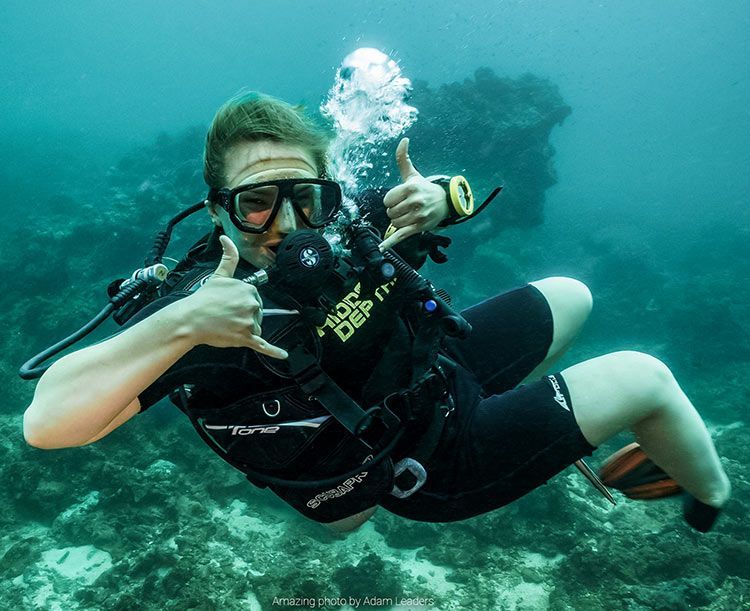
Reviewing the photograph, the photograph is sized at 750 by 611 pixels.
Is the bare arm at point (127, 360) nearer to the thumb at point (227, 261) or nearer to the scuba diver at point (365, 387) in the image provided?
the thumb at point (227, 261)

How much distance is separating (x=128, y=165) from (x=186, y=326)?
30.7 metres

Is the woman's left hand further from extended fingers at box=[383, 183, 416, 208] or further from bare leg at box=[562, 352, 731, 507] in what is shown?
bare leg at box=[562, 352, 731, 507]

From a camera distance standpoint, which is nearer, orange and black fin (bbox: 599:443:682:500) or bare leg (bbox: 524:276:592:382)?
orange and black fin (bbox: 599:443:682:500)

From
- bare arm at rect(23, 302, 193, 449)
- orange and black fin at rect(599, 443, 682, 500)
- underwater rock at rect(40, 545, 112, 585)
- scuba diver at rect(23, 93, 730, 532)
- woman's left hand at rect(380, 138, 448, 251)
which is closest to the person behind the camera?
bare arm at rect(23, 302, 193, 449)

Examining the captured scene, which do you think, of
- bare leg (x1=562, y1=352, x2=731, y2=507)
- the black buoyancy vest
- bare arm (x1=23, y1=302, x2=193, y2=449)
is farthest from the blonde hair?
bare leg (x1=562, y1=352, x2=731, y2=507)

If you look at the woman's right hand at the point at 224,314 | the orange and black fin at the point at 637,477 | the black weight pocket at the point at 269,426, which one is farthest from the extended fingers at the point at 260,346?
the orange and black fin at the point at 637,477

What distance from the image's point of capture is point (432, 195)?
2.24 meters

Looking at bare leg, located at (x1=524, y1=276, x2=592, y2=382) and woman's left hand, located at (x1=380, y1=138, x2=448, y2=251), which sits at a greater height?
woman's left hand, located at (x1=380, y1=138, x2=448, y2=251)

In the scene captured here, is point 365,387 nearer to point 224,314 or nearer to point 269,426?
point 269,426

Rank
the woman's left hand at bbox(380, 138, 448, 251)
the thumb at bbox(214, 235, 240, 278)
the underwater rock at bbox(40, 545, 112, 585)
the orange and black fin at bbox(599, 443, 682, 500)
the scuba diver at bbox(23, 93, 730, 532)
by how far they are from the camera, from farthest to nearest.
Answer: the underwater rock at bbox(40, 545, 112, 585), the orange and black fin at bbox(599, 443, 682, 500), the woman's left hand at bbox(380, 138, 448, 251), the scuba diver at bbox(23, 93, 730, 532), the thumb at bbox(214, 235, 240, 278)

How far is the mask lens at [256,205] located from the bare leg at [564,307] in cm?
164

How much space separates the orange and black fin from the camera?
90.7 inches

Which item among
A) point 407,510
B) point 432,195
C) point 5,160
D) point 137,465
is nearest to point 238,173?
point 432,195

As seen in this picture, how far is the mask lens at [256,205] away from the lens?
81.6 inches
